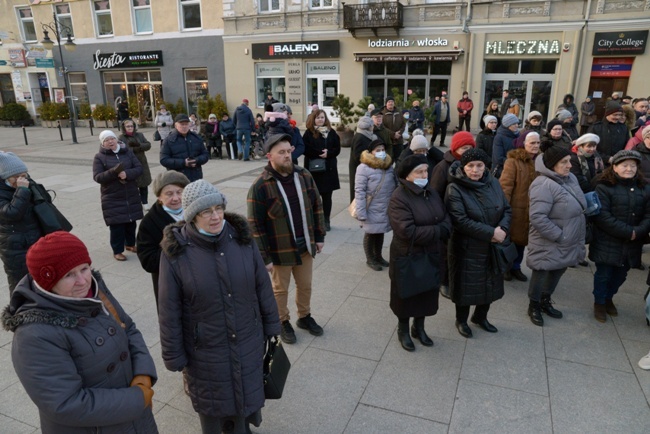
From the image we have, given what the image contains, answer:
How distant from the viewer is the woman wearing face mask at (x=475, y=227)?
3799 millimetres

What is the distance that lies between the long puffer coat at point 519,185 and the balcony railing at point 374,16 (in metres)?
15.0

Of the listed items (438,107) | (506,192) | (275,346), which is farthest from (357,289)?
(438,107)

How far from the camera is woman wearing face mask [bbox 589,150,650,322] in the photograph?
13.7 feet

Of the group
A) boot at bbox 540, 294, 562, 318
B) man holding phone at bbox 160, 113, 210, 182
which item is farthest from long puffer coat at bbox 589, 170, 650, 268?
man holding phone at bbox 160, 113, 210, 182

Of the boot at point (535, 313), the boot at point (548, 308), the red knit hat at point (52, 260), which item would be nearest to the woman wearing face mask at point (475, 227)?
the boot at point (535, 313)

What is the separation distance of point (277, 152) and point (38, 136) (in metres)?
23.1

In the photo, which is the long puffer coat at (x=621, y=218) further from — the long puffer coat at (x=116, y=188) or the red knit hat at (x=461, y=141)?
the long puffer coat at (x=116, y=188)

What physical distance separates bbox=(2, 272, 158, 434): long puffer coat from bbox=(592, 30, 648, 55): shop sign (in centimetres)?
1923

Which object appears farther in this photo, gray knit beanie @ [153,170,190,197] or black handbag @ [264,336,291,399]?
gray knit beanie @ [153,170,190,197]

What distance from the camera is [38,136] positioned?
71.5 ft

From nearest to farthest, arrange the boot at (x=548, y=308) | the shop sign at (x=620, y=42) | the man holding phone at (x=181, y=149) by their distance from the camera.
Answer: the boot at (x=548, y=308) < the man holding phone at (x=181, y=149) < the shop sign at (x=620, y=42)

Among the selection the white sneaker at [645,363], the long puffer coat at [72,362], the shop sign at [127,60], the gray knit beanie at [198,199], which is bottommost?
the white sneaker at [645,363]

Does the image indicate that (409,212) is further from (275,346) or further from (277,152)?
(275,346)

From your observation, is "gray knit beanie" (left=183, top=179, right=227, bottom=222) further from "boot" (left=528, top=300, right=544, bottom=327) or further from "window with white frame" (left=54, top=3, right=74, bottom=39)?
"window with white frame" (left=54, top=3, right=74, bottom=39)
